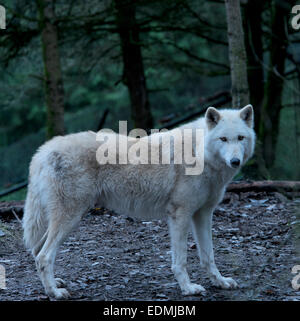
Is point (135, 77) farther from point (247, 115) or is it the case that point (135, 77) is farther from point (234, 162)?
point (234, 162)

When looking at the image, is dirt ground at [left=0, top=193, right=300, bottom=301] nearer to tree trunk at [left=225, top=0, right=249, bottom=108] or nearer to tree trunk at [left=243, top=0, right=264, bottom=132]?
tree trunk at [left=225, top=0, right=249, bottom=108]

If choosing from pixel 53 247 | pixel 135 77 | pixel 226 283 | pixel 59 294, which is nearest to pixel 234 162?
pixel 226 283

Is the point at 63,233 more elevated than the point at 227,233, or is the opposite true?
the point at 63,233

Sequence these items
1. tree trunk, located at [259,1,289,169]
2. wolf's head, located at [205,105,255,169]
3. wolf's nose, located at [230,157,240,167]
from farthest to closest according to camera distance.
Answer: tree trunk, located at [259,1,289,169] < wolf's head, located at [205,105,255,169] < wolf's nose, located at [230,157,240,167]

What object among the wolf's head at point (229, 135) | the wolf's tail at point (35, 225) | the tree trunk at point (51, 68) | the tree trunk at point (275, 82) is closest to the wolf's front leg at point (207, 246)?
the wolf's head at point (229, 135)

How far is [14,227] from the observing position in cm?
632

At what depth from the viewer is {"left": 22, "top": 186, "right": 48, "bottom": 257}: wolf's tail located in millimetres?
4367

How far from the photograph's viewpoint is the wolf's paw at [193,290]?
4035mm

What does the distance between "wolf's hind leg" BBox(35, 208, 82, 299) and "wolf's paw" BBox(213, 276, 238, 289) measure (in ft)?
4.45

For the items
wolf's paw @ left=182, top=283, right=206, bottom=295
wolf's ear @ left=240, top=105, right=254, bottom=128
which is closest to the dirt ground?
wolf's paw @ left=182, top=283, right=206, bottom=295

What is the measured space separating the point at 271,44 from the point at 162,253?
657 centimetres
